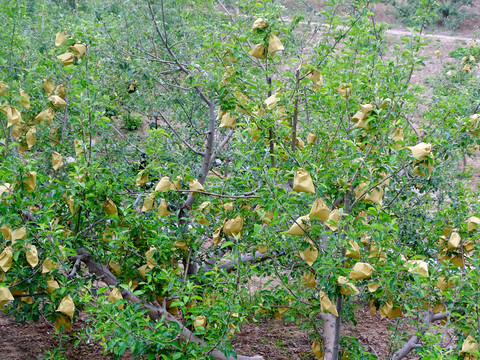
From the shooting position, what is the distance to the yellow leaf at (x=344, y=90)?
2.89m

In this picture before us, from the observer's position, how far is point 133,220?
10.3 ft

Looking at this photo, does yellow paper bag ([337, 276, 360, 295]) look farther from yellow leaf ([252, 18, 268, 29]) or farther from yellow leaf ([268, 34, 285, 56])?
yellow leaf ([252, 18, 268, 29])

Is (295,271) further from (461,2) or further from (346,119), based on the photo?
(461,2)

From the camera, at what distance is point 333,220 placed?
2.46 m

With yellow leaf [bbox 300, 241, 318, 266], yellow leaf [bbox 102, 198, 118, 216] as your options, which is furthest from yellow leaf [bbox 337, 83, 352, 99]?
yellow leaf [bbox 102, 198, 118, 216]

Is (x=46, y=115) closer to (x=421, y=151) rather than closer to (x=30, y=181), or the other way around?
(x=30, y=181)

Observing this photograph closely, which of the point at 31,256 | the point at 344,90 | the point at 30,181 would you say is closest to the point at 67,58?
the point at 30,181

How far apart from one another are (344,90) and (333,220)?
2.94 feet

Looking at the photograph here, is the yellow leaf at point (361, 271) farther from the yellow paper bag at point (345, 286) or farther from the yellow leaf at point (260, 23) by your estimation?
the yellow leaf at point (260, 23)

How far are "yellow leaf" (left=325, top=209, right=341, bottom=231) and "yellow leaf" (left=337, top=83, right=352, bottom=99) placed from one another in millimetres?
792

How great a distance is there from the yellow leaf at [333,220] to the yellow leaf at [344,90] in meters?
0.79

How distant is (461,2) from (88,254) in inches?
838

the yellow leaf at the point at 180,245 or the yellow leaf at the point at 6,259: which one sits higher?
the yellow leaf at the point at 6,259

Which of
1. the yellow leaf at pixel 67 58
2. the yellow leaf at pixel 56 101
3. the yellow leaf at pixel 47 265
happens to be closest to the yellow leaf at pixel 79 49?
the yellow leaf at pixel 67 58
